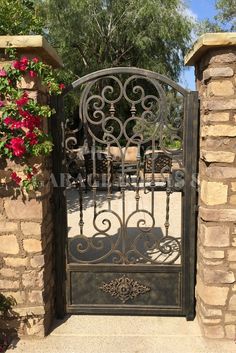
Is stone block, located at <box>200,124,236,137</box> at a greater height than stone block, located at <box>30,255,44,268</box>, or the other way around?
stone block, located at <box>200,124,236,137</box>

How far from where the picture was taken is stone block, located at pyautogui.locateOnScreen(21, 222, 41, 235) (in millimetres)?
2814

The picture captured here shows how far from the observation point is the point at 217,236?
9.18 ft

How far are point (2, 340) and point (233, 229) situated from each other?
7.13 feet

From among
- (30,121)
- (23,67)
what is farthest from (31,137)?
(23,67)

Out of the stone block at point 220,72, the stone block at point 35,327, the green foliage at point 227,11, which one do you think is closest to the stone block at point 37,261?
the stone block at point 35,327

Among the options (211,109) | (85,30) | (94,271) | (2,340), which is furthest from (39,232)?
(85,30)

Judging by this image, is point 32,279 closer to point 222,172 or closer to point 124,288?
point 124,288

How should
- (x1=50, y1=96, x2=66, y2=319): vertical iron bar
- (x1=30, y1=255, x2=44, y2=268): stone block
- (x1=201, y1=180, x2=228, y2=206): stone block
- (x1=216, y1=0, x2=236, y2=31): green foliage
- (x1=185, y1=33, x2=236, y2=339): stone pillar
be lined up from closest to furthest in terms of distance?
(x1=185, y1=33, x2=236, y2=339): stone pillar, (x1=201, y1=180, x2=228, y2=206): stone block, (x1=30, y1=255, x2=44, y2=268): stone block, (x1=50, y1=96, x2=66, y2=319): vertical iron bar, (x1=216, y1=0, x2=236, y2=31): green foliage

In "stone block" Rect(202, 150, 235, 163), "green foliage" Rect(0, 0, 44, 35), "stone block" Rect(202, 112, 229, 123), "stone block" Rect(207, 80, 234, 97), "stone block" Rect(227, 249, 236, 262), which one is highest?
"green foliage" Rect(0, 0, 44, 35)

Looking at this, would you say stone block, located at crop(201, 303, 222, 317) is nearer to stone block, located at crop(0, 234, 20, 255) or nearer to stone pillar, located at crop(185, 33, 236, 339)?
stone pillar, located at crop(185, 33, 236, 339)

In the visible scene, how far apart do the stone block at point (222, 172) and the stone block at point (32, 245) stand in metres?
1.53

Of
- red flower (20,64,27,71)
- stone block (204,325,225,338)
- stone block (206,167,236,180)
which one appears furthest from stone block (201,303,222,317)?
red flower (20,64,27,71)

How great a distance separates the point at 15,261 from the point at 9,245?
150mm

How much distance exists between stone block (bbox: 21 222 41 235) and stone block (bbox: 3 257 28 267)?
0.24 meters
